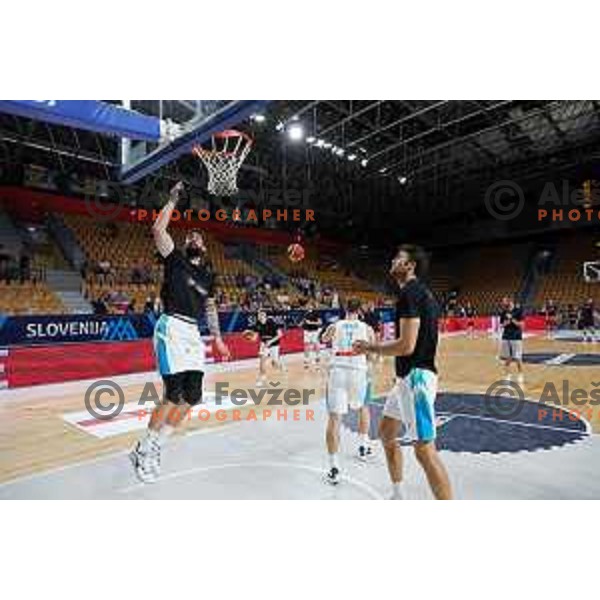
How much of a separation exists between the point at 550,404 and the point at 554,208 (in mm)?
21524

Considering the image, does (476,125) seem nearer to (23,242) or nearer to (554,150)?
(554,150)

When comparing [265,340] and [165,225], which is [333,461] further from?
[265,340]

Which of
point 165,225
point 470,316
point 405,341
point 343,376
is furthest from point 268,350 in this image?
point 470,316

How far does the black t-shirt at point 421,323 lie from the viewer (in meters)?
3.63

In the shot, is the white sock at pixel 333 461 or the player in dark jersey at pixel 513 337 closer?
the white sock at pixel 333 461

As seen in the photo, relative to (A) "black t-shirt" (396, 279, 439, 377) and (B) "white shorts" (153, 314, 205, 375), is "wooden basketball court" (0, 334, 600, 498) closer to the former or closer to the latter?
(B) "white shorts" (153, 314, 205, 375)

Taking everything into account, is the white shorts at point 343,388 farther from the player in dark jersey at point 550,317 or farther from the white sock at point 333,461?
the player in dark jersey at point 550,317

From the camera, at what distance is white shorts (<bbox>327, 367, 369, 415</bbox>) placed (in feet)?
15.4

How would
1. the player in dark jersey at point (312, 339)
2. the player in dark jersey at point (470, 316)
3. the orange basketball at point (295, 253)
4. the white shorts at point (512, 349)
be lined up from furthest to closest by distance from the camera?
the player in dark jersey at point (470, 316) → the orange basketball at point (295, 253) → the player in dark jersey at point (312, 339) → the white shorts at point (512, 349)

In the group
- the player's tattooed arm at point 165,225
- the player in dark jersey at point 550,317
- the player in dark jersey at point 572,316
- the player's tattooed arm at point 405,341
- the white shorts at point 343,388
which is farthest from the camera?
the player in dark jersey at point 572,316

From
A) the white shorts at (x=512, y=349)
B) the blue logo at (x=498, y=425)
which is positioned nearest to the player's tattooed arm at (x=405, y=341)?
the blue logo at (x=498, y=425)

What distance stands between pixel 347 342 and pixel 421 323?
1291mm

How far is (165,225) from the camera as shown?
14.0ft
